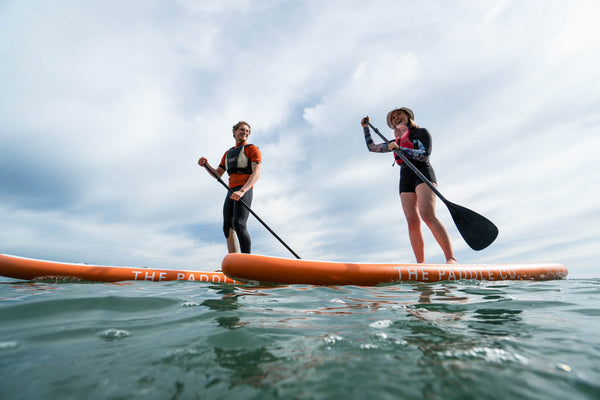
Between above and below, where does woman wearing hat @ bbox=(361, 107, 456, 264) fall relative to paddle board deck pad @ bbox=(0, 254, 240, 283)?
above

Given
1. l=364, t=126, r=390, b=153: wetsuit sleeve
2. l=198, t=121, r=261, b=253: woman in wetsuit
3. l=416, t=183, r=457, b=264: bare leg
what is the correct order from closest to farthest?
l=416, t=183, r=457, b=264: bare leg < l=198, t=121, r=261, b=253: woman in wetsuit < l=364, t=126, r=390, b=153: wetsuit sleeve

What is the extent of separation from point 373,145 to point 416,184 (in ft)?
3.94

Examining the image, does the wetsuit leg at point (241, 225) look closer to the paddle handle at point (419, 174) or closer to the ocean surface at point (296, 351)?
the ocean surface at point (296, 351)

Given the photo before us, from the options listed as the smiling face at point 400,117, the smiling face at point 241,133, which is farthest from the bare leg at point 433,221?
the smiling face at point 241,133

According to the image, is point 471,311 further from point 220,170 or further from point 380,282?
point 220,170

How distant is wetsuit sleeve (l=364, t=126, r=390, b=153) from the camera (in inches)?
218

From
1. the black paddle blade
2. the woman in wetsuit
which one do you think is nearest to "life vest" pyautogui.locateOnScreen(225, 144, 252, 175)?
the woman in wetsuit

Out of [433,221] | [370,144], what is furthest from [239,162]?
[433,221]

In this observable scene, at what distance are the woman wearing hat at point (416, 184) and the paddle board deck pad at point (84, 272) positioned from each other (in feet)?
10.2

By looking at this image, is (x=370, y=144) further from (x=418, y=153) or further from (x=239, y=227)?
(x=239, y=227)

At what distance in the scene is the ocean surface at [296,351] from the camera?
105cm

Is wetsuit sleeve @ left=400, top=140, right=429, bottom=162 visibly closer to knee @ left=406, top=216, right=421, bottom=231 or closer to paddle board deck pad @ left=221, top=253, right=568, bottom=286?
knee @ left=406, top=216, right=421, bottom=231

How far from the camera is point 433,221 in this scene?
4566 millimetres

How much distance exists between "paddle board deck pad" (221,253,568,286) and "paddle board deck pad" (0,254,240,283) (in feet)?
5.56
